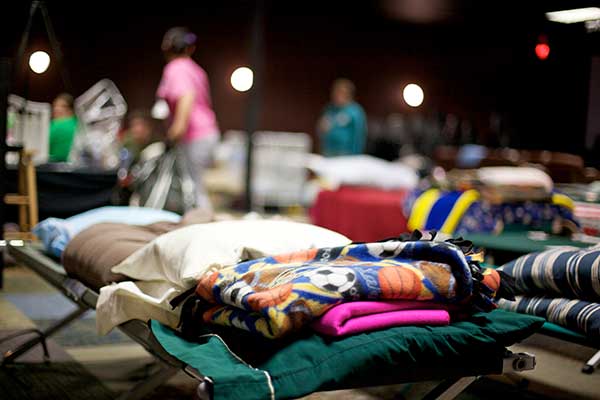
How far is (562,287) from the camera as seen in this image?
1.95 m

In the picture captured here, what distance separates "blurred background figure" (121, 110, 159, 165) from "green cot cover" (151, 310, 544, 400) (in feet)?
13.8

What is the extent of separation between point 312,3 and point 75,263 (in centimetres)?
552

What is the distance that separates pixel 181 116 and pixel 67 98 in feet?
2.20

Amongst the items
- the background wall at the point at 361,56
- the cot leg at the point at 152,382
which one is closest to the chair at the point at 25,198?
the background wall at the point at 361,56

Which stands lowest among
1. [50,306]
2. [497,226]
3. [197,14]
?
[50,306]

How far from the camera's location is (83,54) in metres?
4.95

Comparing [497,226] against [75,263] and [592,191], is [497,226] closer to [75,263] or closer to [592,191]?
[592,191]

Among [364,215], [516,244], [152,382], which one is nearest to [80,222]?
[152,382]

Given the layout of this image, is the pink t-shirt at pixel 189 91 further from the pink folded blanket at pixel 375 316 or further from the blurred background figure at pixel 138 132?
the pink folded blanket at pixel 375 316

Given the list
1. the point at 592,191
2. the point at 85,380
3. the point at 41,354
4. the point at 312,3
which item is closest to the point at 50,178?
the point at 41,354

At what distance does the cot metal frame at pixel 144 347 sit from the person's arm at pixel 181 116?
205 cm

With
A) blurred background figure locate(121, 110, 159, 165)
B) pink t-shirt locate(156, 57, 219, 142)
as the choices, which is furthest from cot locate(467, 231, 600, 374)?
blurred background figure locate(121, 110, 159, 165)

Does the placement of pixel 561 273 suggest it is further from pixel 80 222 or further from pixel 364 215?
pixel 364 215

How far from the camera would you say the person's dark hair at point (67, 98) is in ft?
14.4
